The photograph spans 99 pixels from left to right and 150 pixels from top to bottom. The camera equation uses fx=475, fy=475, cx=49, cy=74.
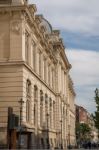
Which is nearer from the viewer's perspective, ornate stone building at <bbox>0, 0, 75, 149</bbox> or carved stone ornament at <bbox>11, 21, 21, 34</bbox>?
ornate stone building at <bbox>0, 0, 75, 149</bbox>

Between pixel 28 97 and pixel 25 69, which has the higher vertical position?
pixel 25 69

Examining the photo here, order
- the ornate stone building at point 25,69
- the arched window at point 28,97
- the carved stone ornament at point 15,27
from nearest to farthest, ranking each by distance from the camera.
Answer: the ornate stone building at point 25,69, the carved stone ornament at point 15,27, the arched window at point 28,97

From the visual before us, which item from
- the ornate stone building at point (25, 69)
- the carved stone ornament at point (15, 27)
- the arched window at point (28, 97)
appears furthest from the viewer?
the arched window at point (28, 97)

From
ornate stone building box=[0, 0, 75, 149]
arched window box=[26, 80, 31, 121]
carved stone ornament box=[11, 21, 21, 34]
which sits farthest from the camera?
arched window box=[26, 80, 31, 121]

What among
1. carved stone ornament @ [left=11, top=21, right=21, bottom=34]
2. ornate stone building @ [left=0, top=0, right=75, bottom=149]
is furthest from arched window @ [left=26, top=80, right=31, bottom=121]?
carved stone ornament @ [left=11, top=21, right=21, bottom=34]

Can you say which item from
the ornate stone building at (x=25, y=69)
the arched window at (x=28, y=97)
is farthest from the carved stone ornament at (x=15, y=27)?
the arched window at (x=28, y=97)

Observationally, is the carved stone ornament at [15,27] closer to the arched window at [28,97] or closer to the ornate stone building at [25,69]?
the ornate stone building at [25,69]

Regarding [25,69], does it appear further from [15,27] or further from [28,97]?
[15,27]

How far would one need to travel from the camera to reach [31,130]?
6575 cm

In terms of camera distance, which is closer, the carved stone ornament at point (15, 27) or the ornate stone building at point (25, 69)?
the ornate stone building at point (25, 69)

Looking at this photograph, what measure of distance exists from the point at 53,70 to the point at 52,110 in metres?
10.1

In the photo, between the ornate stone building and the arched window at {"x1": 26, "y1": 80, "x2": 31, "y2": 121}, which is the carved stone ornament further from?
the arched window at {"x1": 26, "y1": 80, "x2": 31, "y2": 121}

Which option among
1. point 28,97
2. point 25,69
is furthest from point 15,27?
point 28,97

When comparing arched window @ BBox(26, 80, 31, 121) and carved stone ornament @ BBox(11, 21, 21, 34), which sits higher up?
carved stone ornament @ BBox(11, 21, 21, 34)
